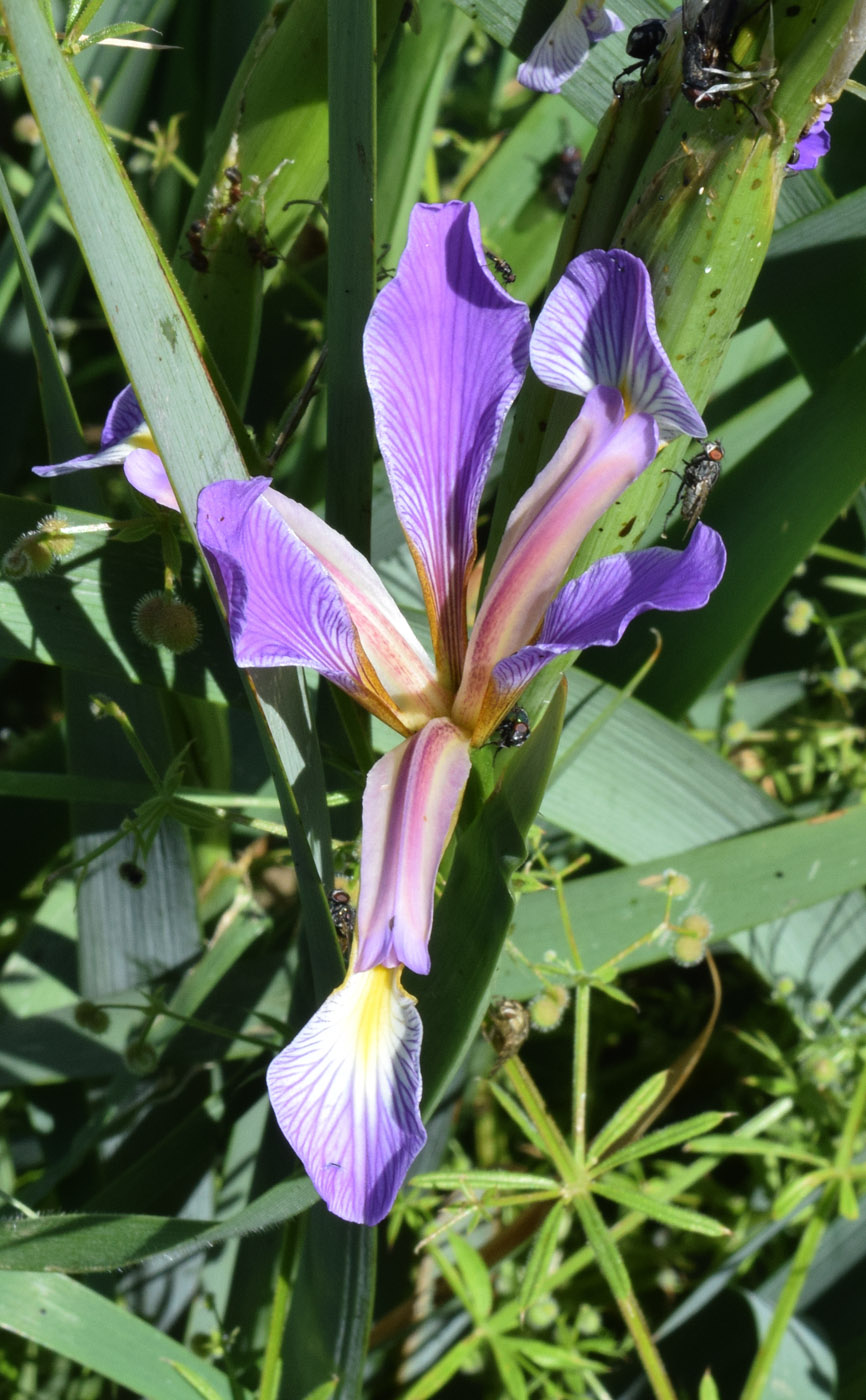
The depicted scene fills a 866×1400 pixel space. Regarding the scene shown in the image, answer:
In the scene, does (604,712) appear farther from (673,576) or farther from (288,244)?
(288,244)

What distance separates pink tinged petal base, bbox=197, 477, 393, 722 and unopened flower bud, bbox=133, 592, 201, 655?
0.12 m

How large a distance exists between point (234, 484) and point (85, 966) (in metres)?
0.58

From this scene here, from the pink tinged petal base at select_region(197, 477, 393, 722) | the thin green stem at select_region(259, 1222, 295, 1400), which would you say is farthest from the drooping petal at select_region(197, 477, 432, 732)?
the thin green stem at select_region(259, 1222, 295, 1400)

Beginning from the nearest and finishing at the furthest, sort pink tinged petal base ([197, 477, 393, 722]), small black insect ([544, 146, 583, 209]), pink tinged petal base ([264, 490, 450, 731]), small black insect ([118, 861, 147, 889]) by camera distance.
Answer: pink tinged petal base ([197, 477, 393, 722]) < pink tinged petal base ([264, 490, 450, 731]) < small black insect ([118, 861, 147, 889]) < small black insect ([544, 146, 583, 209])

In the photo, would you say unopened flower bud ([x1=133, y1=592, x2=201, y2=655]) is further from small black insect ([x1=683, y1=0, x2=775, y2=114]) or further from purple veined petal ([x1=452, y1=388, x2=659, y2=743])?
small black insect ([x1=683, y1=0, x2=775, y2=114])

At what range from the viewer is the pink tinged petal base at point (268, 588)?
1.45 feet

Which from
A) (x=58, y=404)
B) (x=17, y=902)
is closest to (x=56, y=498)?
(x=58, y=404)

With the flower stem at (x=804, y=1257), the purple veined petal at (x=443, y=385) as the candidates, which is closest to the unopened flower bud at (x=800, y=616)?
the flower stem at (x=804, y=1257)

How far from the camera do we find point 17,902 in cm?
108

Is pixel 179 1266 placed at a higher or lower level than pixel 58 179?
lower

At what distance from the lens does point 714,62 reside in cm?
47

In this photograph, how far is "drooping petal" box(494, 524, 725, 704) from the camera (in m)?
0.45

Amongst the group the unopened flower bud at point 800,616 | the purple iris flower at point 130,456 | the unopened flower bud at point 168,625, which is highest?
the purple iris flower at point 130,456

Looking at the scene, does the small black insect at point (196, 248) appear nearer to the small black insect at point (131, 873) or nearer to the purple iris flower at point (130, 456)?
the purple iris flower at point (130, 456)
